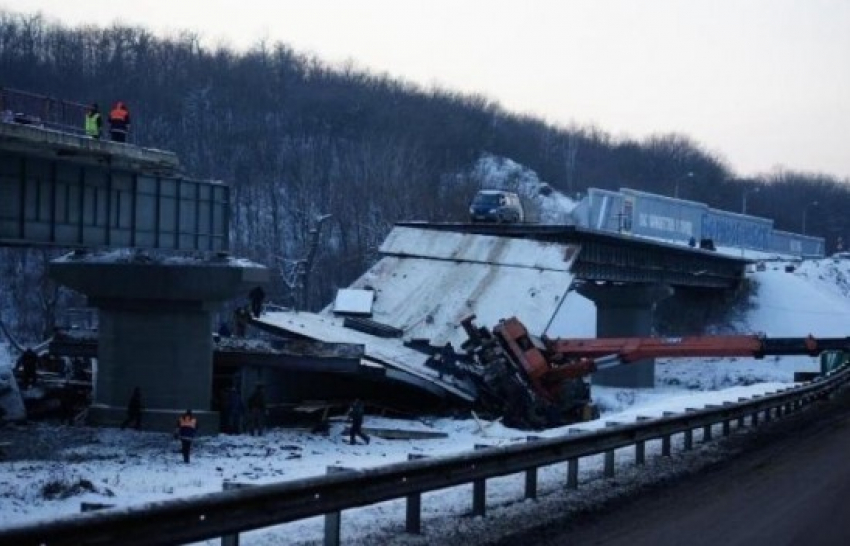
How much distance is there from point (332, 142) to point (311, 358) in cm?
11676

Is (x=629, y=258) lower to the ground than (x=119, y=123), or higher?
lower

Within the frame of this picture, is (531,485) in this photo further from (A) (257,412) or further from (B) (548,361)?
(B) (548,361)

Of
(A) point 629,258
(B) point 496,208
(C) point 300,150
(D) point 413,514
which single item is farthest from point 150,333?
(C) point 300,150

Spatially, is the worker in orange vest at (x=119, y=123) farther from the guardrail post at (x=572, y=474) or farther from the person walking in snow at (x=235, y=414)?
the guardrail post at (x=572, y=474)

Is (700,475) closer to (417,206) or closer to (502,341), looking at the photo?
(502,341)

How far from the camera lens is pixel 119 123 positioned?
39.5 meters

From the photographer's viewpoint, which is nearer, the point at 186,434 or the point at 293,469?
the point at 293,469

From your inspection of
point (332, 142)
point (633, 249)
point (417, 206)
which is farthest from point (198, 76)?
point (633, 249)

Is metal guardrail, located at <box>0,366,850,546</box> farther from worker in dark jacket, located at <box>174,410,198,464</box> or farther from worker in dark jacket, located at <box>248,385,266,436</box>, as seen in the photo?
worker in dark jacket, located at <box>248,385,266,436</box>

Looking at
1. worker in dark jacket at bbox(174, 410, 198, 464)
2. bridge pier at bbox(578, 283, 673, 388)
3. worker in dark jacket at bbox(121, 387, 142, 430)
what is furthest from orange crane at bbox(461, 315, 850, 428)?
bridge pier at bbox(578, 283, 673, 388)

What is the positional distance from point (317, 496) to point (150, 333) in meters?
29.7

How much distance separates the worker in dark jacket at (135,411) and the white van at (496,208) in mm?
24938

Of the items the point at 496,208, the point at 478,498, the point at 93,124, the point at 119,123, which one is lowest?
the point at 478,498

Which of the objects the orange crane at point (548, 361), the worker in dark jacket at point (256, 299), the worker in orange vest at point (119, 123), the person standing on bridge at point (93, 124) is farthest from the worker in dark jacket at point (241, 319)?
the person standing on bridge at point (93, 124)
